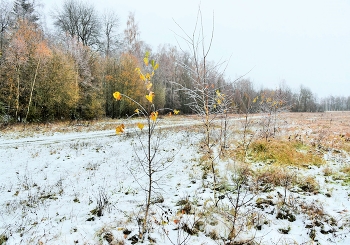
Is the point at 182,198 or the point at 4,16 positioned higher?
the point at 4,16

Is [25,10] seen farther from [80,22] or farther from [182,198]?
[182,198]

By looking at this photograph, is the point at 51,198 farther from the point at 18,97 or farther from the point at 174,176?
the point at 18,97

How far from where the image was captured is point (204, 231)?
13.3ft

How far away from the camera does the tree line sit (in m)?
17.4

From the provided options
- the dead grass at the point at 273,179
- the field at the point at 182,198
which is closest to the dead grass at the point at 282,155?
the field at the point at 182,198

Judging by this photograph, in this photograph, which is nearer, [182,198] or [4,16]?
[182,198]

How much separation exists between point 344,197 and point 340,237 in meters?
2.18

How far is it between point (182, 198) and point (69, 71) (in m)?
20.4

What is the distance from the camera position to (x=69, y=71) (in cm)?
2075

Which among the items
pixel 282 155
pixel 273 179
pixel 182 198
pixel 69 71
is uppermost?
pixel 69 71

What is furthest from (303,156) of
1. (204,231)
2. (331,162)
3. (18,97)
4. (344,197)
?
(18,97)

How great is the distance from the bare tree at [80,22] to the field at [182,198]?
1149 inches

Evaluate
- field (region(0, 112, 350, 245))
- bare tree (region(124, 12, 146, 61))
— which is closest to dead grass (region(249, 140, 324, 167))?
field (region(0, 112, 350, 245))

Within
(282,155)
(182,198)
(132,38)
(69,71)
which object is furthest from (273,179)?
(132,38)
